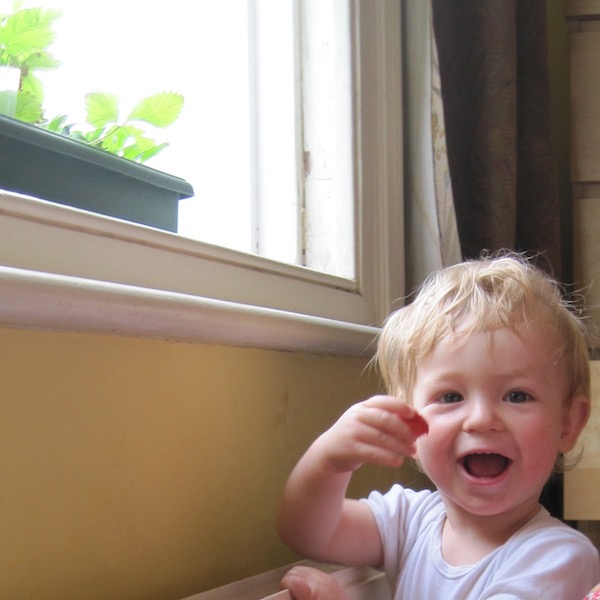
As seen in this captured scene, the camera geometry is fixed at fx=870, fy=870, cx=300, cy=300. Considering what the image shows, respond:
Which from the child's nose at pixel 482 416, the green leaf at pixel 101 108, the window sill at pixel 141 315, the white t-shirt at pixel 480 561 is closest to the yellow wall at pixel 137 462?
the window sill at pixel 141 315

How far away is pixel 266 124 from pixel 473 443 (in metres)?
0.65

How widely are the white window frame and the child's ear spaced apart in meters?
0.29

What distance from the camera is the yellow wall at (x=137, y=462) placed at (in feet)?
2.24

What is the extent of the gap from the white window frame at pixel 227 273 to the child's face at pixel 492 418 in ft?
0.61

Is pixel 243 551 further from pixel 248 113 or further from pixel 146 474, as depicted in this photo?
pixel 248 113

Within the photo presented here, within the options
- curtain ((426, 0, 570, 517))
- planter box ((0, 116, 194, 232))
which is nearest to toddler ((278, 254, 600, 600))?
planter box ((0, 116, 194, 232))

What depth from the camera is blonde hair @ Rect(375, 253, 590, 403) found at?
3.10 feet

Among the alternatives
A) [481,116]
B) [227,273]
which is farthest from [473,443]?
[481,116]

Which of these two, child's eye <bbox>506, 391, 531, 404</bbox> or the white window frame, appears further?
child's eye <bbox>506, 391, 531, 404</bbox>

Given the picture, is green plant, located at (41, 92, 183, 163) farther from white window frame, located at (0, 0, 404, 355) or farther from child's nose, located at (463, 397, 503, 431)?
child's nose, located at (463, 397, 503, 431)

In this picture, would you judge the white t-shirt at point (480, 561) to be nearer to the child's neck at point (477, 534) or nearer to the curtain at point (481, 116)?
the child's neck at point (477, 534)

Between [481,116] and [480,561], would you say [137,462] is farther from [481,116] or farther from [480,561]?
[481,116]

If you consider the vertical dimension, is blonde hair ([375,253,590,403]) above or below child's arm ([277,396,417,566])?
above

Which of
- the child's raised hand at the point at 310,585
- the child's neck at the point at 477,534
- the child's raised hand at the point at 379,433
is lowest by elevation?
the child's raised hand at the point at 310,585
